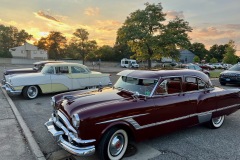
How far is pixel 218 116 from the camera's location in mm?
5203

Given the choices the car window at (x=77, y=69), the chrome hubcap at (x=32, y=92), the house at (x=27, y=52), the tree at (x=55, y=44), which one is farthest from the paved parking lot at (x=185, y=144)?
the house at (x=27, y=52)

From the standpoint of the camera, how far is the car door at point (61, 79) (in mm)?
9008

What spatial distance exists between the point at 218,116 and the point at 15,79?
7.70 m

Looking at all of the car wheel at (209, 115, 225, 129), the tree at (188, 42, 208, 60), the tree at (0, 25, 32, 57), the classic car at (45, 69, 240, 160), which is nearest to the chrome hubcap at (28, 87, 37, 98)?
the classic car at (45, 69, 240, 160)

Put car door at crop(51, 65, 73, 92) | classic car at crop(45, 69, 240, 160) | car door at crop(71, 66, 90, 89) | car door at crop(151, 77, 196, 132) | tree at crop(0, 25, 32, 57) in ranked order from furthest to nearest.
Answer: tree at crop(0, 25, 32, 57) < car door at crop(71, 66, 90, 89) < car door at crop(51, 65, 73, 92) < car door at crop(151, 77, 196, 132) < classic car at crop(45, 69, 240, 160)

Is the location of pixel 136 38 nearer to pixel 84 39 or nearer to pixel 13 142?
pixel 84 39

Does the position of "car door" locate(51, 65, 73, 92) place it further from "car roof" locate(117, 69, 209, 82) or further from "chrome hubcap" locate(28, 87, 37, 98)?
"car roof" locate(117, 69, 209, 82)

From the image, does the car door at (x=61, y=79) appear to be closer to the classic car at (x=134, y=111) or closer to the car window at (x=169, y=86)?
the classic car at (x=134, y=111)

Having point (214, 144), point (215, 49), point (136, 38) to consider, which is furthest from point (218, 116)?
point (215, 49)

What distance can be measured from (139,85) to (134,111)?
2.61 ft

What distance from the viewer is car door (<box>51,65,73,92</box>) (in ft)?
29.6

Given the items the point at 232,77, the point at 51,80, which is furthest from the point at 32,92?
the point at 232,77

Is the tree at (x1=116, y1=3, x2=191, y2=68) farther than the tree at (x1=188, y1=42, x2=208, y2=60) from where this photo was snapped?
No

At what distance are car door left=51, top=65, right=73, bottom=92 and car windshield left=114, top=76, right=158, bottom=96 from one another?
5136 mm
